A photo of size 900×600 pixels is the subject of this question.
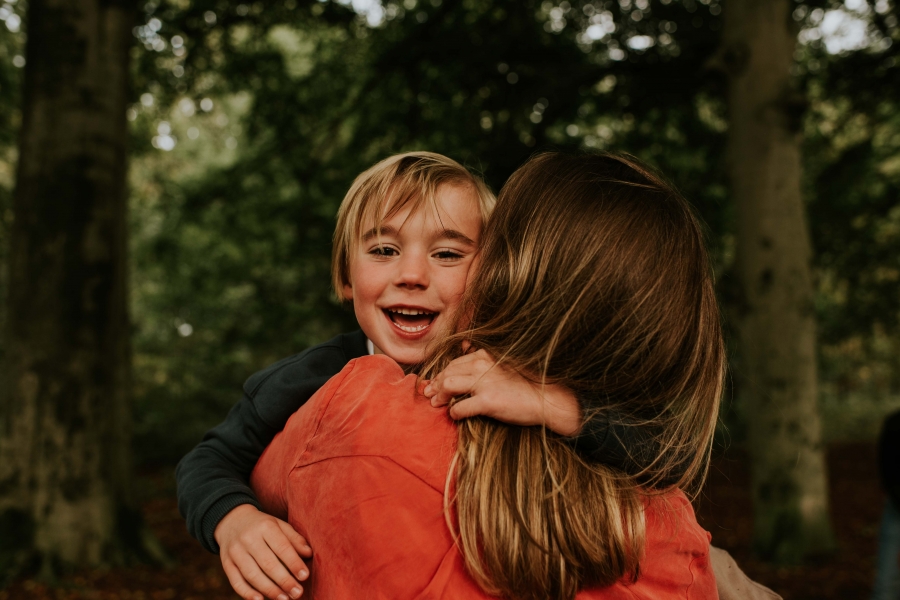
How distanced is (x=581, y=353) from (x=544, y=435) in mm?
185

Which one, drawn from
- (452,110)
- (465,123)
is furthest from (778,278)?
(452,110)

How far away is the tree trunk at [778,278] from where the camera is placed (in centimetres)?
607

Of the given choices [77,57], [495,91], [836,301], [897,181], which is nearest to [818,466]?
[495,91]

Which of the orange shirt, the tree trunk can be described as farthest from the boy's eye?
the tree trunk

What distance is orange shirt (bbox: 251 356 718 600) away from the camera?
112 centimetres

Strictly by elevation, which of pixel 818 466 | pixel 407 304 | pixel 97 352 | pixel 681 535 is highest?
pixel 407 304

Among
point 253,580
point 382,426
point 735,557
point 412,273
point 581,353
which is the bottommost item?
point 735,557

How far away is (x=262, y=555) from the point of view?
131 cm

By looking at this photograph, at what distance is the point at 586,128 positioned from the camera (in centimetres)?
895

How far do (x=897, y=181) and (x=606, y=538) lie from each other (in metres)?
10.6

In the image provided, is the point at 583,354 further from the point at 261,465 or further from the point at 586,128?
the point at 586,128

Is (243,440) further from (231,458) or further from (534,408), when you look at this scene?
(534,408)

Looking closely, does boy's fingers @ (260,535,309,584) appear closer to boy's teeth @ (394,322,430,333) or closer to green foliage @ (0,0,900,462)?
boy's teeth @ (394,322,430,333)

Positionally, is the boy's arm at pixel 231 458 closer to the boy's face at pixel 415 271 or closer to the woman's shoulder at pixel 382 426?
Answer: the boy's face at pixel 415 271
